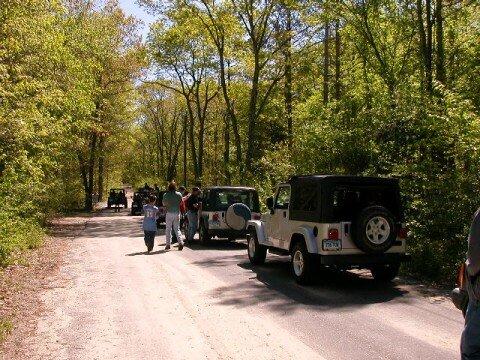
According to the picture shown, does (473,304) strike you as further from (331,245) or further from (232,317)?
(331,245)

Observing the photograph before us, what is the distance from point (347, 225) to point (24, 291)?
6088 mm

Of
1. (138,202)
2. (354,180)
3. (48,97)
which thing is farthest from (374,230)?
(138,202)

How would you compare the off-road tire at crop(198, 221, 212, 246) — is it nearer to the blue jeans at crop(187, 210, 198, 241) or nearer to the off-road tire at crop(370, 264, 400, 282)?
the blue jeans at crop(187, 210, 198, 241)

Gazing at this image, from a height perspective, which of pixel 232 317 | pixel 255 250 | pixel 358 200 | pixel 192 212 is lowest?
pixel 232 317

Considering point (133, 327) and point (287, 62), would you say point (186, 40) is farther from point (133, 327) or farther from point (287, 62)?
point (133, 327)

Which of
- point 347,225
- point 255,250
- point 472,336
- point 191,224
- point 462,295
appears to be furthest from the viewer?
point 191,224

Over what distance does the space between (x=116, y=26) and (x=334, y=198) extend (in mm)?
35708

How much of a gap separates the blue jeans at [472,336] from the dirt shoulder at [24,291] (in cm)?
489

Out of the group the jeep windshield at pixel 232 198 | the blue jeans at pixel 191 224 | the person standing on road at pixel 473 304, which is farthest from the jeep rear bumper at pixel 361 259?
the blue jeans at pixel 191 224

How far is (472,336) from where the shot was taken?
323 cm

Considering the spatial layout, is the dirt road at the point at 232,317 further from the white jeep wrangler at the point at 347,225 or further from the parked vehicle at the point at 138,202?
the parked vehicle at the point at 138,202

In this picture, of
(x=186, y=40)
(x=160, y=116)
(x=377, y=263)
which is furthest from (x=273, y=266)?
(x=160, y=116)

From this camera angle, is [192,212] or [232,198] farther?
[192,212]

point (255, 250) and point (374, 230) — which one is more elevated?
point (374, 230)
